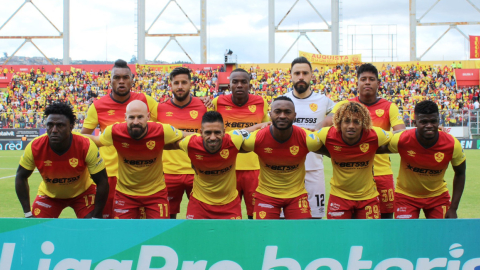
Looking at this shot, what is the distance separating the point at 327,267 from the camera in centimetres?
313

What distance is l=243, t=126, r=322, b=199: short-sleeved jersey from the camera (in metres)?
4.41

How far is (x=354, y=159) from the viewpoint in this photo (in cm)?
434

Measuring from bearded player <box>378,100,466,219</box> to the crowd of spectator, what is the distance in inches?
1028

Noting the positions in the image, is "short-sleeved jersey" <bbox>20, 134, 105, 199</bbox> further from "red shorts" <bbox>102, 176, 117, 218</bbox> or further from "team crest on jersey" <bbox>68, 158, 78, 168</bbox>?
"red shorts" <bbox>102, 176, 117, 218</bbox>

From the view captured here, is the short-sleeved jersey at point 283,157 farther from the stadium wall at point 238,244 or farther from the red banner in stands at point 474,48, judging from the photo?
the red banner in stands at point 474,48

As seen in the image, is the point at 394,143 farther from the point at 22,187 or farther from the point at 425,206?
the point at 22,187

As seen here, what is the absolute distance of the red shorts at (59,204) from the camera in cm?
462

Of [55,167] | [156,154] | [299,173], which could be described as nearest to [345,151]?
[299,173]

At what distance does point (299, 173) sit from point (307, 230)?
1.40 m

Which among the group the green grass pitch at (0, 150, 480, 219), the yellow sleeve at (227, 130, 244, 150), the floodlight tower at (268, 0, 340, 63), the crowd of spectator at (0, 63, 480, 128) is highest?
the floodlight tower at (268, 0, 340, 63)

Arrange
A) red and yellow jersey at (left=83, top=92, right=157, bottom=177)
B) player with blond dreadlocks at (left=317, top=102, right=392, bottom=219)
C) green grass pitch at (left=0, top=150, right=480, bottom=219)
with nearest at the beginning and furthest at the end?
player with blond dreadlocks at (left=317, top=102, right=392, bottom=219) < red and yellow jersey at (left=83, top=92, right=157, bottom=177) < green grass pitch at (left=0, top=150, right=480, bottom=219)

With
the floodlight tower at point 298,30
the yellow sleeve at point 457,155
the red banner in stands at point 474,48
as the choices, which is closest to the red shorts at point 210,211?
the yellow sleeve at point 457,155

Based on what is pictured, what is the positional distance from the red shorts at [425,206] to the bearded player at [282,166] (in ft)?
3.46

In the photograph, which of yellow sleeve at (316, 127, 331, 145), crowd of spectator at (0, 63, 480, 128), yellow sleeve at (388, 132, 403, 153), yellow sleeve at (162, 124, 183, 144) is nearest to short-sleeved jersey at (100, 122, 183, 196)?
yellow sleeve at (162, 124, 183, 144)
